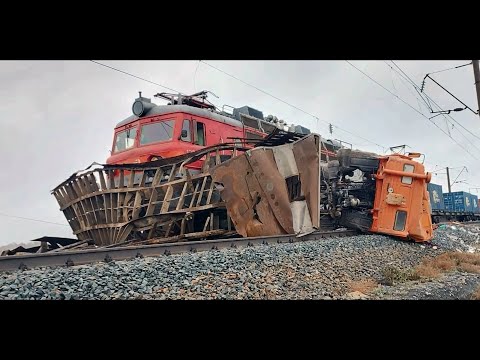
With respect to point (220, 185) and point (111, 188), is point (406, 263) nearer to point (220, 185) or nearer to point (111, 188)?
point (220, 185)

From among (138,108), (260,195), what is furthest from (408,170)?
(138,108)

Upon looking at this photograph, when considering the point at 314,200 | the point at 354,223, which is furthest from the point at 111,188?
the point at 354,223

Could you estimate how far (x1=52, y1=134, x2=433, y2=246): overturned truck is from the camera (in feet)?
24.9

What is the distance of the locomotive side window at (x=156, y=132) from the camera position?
31.2 feet

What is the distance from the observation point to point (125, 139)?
34.5ft

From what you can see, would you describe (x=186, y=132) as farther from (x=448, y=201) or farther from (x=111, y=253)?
(x=448, y=201)

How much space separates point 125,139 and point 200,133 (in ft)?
7.26

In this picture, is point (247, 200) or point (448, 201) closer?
point (247, 200)

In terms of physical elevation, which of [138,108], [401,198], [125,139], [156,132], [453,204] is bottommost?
[453,204]

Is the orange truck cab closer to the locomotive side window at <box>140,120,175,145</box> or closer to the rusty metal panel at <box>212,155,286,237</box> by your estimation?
the rusty metal panel at <box>212,155,286,237</box>

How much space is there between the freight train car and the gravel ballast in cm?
1731

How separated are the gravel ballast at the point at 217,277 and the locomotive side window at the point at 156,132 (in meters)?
4.65

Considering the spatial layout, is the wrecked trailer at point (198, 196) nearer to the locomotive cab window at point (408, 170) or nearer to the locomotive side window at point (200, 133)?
the locomotive side window at point (200, 133)

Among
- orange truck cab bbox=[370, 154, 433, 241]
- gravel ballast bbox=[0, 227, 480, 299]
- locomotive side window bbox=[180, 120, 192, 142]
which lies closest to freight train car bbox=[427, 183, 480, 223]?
orange truck cab bbox=[370, 154, 433, 241]
